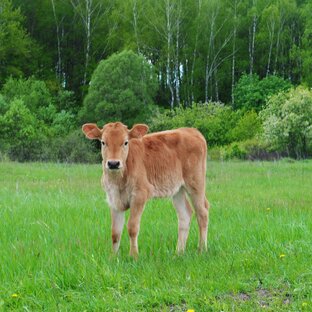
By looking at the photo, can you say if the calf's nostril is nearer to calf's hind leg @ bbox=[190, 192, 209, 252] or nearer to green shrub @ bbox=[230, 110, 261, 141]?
calf's hind leg @ bbox=[190, 192, 209, 252]

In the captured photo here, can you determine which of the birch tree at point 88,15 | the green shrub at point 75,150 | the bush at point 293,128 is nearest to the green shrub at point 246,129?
the bush at point 293,128

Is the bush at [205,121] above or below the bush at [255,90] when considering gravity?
below

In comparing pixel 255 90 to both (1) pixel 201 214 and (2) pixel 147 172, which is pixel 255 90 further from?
(2) pixel 147 172

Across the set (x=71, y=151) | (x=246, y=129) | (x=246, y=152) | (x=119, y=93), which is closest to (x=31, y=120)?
(x=71, y=151)

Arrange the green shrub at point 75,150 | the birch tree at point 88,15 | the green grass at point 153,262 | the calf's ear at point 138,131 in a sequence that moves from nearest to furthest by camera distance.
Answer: the green grass at point 153,262
the calf's ear at point 138,131
the green shrub at point 75,150
the birch tree at point 88,15

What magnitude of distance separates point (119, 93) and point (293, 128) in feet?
50.3

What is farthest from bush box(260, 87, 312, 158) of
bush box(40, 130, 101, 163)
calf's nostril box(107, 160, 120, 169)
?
calf's nostril box(107, 160, 120, 169)

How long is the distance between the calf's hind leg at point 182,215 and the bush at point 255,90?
4586 centimetres

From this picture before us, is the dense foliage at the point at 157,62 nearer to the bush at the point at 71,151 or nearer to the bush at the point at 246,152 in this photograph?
the bush at the point at 246,152

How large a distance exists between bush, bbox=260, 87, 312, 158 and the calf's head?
101ft

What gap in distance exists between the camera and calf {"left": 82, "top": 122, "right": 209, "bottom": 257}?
23.1 feet

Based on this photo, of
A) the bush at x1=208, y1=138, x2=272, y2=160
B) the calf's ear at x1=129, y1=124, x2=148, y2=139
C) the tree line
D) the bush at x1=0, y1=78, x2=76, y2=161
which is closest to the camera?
the calf's ear at x1=129, y1=124, x2=148, y2=139

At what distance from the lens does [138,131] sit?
7281mm

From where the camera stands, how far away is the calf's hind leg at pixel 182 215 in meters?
7.71
